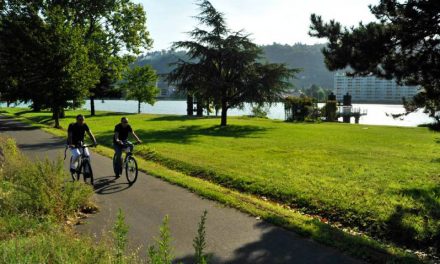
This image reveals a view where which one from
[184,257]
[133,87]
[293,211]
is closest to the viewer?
[184,257]

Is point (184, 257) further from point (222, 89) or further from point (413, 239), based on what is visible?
point (222, 89)

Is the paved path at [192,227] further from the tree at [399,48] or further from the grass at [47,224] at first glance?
the tree at [399,48]

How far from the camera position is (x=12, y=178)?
32.1 feet

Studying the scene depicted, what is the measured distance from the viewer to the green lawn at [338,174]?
8484mm

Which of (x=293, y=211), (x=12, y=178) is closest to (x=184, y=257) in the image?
(x=293, y=211)

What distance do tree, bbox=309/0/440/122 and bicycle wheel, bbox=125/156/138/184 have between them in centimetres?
632

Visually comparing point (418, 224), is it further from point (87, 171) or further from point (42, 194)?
point (87, 171)

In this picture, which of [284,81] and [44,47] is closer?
[44,47]

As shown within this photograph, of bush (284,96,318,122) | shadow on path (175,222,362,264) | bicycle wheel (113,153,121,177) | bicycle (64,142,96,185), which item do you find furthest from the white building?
shadow on path (175,222,362,264)

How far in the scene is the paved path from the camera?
6.63 metres

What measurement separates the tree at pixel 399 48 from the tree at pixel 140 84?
52.6 m

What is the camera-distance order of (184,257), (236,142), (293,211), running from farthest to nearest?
(236,142), (293,211), (184,257)

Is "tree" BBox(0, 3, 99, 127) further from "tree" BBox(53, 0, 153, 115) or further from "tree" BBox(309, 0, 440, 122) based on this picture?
"tree" BBox(309, 0, 440, 122)

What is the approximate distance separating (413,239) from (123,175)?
8.87 metres
